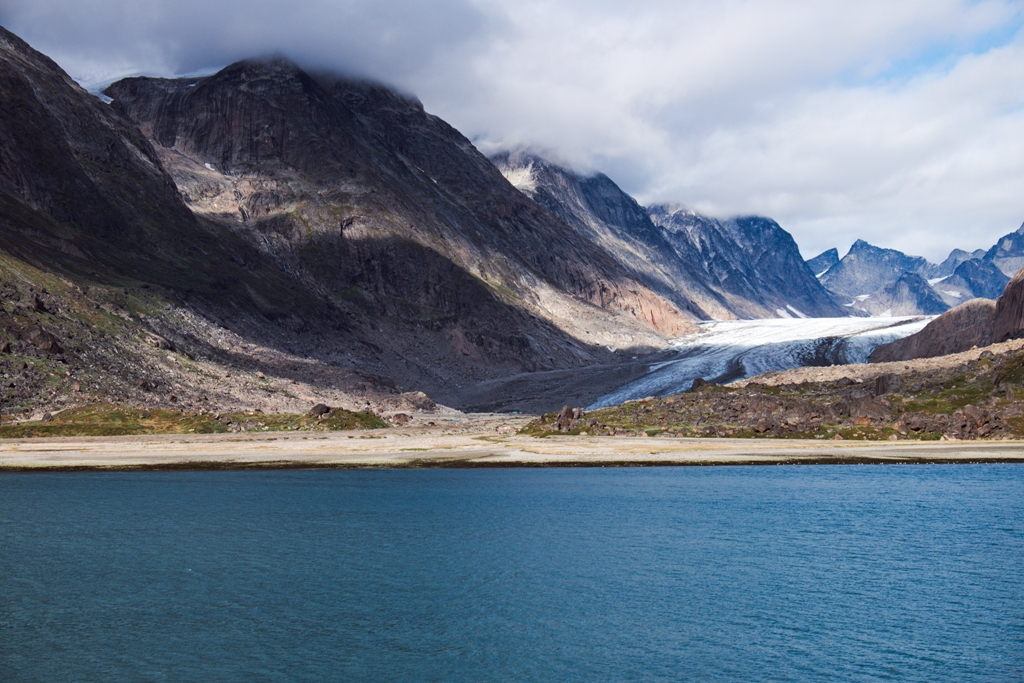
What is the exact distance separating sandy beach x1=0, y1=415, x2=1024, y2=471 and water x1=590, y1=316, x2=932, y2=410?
5180cm

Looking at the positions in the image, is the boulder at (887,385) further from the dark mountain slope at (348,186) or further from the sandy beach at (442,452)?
the dark mountain slope at (348,186)

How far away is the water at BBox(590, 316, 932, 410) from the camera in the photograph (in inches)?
4658

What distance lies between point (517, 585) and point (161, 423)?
47.6 m

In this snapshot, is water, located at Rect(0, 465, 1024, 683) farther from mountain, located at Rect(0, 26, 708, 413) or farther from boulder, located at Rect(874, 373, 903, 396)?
mountain, located at Rect(0, 26, 708, 413)

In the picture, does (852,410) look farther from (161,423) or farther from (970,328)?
(970,328)

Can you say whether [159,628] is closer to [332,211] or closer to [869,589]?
[869,589]

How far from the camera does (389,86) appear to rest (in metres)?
192

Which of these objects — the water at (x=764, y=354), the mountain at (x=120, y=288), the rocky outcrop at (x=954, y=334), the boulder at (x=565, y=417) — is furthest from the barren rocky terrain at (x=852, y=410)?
the water at (x=764, y=354)

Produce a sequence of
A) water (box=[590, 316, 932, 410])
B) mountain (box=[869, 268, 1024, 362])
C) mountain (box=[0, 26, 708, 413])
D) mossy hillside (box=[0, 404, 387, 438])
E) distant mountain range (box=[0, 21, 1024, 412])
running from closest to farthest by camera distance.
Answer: mossy hillside (box=[0, 404, 387, 438]) < mountain (box=[0, 26, 708, 413]) < distant mountain range (box=[0, 21, 1024, 412]) < mountain (box=[869, 268, 1024, 362]) < water (box=[590, 316, 932, 410])

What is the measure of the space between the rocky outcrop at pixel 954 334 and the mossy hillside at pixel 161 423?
65.3m

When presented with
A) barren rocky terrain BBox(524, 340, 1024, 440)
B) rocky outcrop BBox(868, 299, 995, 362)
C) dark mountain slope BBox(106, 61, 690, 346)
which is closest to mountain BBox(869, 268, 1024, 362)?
rocky outcrop BBox(868, 299, 995, 362)

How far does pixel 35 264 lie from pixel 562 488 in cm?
5764

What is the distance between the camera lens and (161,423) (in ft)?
203

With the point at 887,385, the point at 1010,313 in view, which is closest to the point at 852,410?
the point at 887,385
